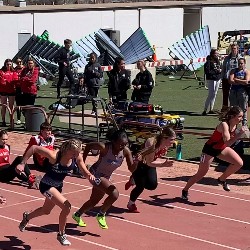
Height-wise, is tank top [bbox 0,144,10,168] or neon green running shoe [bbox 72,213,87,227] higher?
tank top [bbox 0,144,10,168]

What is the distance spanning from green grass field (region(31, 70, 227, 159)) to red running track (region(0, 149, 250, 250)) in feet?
10.6

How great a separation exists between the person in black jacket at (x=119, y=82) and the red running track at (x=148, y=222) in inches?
198

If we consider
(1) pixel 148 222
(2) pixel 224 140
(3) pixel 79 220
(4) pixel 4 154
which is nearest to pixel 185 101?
(4) pixel 4 154

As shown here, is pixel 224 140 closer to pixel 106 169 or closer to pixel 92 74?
pixel 106 169

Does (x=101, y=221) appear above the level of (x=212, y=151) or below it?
below

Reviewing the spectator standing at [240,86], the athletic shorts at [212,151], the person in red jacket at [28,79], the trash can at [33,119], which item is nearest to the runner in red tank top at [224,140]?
the athletic shorts at [212,151]

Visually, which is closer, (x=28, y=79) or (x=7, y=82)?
(x=28, y=79)

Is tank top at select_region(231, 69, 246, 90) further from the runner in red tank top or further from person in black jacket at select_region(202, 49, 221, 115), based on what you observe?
the runner in red tank top

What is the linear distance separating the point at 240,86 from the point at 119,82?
9.65 feet

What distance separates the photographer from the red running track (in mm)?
9664

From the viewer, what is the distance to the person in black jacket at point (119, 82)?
17797mm

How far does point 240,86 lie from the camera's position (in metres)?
16.5

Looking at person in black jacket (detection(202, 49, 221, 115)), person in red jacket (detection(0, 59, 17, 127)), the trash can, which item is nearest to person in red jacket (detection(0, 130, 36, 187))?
the trash can

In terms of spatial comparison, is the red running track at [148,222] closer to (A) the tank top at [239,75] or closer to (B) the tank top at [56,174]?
(B) the tank top at [56,174]
